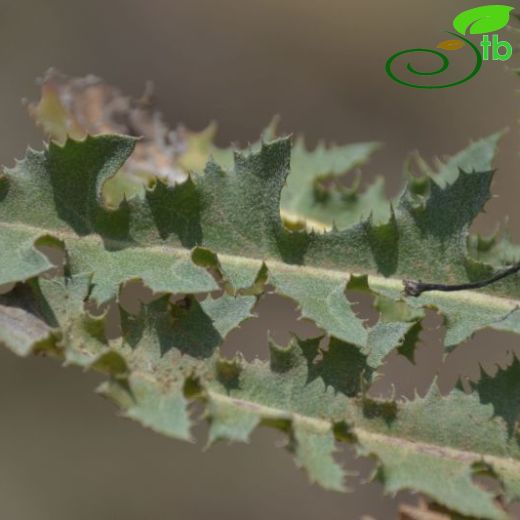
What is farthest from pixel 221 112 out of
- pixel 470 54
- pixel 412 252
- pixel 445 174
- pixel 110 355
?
pixel 110 355

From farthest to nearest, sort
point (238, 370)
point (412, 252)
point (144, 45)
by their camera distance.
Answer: point (144, 45), point (412, 252), point (238, 370)

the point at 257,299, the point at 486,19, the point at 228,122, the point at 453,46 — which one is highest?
the point at 486,19

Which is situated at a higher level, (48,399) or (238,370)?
(238,370)

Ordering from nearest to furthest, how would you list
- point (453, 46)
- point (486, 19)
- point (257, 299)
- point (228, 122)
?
point (257, 299)
point (486, 19)
point (453, 46)
point (228, 122)

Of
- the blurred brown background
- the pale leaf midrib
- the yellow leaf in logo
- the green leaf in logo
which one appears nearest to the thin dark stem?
the pale leaf midrib

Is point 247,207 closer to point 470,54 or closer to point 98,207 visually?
point 98,207

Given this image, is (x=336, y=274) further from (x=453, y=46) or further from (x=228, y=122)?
(x=228, y=122)

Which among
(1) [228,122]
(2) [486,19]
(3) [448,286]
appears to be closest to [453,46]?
(2) [486,19]
